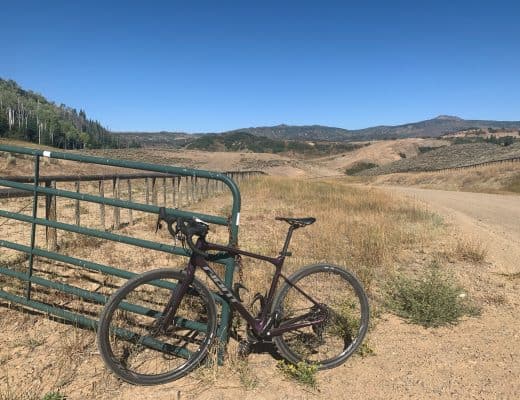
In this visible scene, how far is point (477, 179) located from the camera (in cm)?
3788

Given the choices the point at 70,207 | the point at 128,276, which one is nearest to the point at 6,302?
the point at 128,276

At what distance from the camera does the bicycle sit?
3330mm

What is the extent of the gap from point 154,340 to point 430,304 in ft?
9.91

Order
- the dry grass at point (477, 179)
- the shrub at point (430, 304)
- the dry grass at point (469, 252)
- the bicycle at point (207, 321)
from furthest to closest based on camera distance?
1. the dry grass at point (477, 179)
2. the dry grass at point (469, 252)
3. the shrub at point (430, 304)
4. the bicycle at point (207, 321)

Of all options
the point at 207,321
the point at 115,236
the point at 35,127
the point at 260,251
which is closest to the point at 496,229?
Result: the point at 260,251

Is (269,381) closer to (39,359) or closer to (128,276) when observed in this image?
(128,276)

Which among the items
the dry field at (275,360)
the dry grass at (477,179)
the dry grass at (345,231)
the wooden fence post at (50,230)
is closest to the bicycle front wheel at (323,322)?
the dry field at (275,360)

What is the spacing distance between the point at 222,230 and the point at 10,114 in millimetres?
121148

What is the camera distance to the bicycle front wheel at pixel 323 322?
145 inches

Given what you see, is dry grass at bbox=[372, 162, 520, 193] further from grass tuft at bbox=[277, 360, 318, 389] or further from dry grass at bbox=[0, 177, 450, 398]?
grass tuft at bbox=[277, 360, 318, 389]

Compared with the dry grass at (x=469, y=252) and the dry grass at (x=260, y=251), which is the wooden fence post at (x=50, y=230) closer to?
the dry grass at (x=260, y=251)

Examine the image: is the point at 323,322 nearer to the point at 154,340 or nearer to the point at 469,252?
the point at 154,340

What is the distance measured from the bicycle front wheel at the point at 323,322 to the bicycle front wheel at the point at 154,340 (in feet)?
1.97

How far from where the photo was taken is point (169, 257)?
688 centimetres
